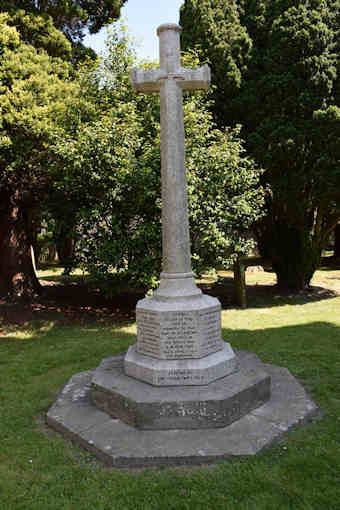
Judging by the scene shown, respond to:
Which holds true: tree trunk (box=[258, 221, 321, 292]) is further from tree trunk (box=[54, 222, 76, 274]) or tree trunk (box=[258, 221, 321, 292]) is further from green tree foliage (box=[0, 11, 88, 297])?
green tree foliage (box=[0, 11, 88, 297])

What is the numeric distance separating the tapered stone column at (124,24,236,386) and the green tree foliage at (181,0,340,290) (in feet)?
23.2

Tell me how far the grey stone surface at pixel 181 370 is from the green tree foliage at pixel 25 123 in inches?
265

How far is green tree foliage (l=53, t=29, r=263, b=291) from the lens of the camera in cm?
906

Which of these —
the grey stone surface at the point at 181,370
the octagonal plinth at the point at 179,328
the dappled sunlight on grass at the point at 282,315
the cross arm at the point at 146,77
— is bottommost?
the dappled sunlight on grass at the point at 282,315

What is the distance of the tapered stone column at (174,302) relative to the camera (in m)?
4.53

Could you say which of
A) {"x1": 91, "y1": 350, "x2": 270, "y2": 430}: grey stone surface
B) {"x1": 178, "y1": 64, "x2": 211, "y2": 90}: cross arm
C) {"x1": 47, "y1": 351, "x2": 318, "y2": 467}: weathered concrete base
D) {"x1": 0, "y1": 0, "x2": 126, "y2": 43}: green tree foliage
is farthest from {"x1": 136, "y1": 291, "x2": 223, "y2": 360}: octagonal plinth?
{"x1": 0, "y1": 0, "x2": 126, "y2": 43}: green tree foliage

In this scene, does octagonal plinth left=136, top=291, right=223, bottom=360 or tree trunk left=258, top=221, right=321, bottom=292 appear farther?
tree trunk left=258, top=221, right=321, bottom=292

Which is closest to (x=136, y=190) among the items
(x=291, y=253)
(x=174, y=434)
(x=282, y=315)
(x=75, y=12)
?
(x=282, y=315)

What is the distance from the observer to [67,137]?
9516 millimetres

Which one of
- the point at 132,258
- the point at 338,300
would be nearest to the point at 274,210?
the point at 338,300

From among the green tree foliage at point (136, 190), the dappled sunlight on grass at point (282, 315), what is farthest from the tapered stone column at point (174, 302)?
the dappled sunlight on grass at point (282, 315)

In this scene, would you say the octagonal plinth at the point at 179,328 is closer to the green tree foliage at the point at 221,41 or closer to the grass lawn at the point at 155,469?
the grass lawn at the point at 155,469

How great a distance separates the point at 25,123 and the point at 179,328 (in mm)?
7451

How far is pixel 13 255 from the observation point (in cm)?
1176
